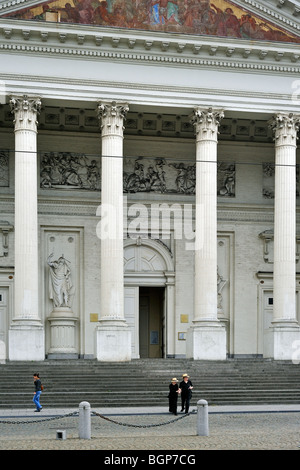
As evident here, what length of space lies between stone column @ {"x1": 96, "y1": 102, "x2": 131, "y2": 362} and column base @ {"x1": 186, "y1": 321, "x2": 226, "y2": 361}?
2.62m

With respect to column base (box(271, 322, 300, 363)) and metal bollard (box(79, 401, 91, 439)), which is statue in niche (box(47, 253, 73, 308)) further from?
metal bollard (box(79, 401, 91, 439))

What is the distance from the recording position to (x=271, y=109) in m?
37.8

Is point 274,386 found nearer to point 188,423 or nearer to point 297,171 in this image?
point 188,423

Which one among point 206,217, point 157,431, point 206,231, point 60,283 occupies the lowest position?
point 157,431

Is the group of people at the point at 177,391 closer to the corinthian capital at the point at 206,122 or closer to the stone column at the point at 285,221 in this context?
the stone column at the point at 285,221

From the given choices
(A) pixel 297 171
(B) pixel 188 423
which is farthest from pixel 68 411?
(A) pixel 297 171

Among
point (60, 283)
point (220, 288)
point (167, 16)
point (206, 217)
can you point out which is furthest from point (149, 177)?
point (167, 16)

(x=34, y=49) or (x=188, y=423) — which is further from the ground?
(x=34, y=49)

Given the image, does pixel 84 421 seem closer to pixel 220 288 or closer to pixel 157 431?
pixel 157 431

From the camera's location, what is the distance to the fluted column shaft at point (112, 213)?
36062mm

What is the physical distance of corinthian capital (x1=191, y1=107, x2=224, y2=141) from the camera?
37094 mm

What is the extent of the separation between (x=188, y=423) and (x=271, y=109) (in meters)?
16.5

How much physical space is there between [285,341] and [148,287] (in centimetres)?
794

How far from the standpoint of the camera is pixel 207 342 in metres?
36.2
